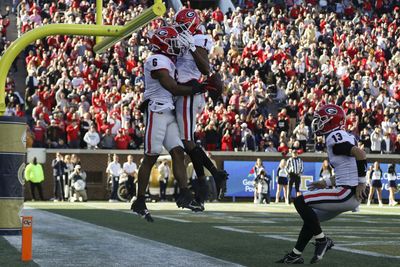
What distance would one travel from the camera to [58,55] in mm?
28844

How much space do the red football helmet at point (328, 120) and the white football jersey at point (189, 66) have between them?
49.1 inches

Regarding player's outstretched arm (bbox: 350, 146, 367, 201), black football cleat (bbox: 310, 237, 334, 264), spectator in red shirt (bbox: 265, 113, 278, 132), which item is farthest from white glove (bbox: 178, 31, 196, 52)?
spectator in red shirt (bbox: 265, 113, 278, 132)

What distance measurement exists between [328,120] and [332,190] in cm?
66

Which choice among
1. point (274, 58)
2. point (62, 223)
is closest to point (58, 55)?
point (274, 58)

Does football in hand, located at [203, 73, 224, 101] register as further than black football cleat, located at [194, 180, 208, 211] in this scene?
No

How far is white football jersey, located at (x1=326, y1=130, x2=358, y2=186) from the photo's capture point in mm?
9016

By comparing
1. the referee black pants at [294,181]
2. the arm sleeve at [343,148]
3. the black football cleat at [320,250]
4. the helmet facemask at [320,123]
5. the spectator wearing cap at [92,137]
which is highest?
the spectator wearing cap at [92,137]

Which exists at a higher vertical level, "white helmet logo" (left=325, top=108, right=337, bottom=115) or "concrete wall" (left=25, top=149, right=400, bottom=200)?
"white helmet logo" (left=325, top=108, right=337, bottom=115)

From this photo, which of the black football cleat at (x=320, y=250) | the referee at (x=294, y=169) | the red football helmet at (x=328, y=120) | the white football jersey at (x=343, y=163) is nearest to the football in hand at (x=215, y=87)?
the red football helmet at (x=328, y=120)

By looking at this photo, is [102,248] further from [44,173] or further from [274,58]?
[274,58]

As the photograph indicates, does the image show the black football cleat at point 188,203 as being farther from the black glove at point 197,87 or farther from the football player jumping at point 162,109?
the black glove at point 197,87

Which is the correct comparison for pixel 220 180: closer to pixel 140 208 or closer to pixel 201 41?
pixel 140 208

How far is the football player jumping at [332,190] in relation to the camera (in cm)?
891

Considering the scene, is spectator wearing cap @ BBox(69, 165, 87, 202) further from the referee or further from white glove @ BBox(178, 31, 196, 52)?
white glove @ BBox(178, 31, 196, 52)
